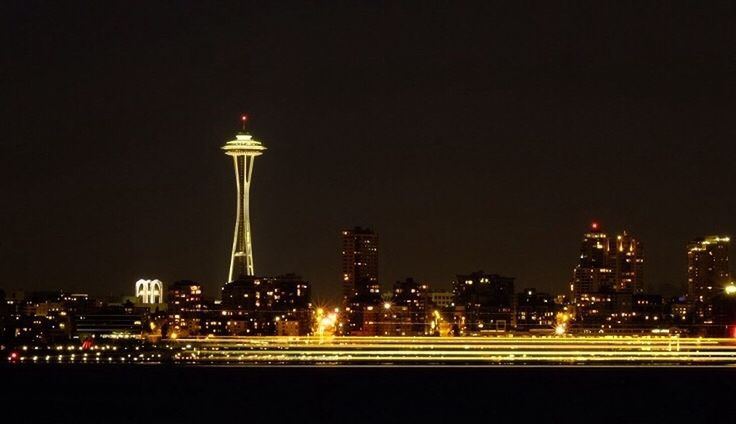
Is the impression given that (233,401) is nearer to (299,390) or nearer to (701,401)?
(299,390)

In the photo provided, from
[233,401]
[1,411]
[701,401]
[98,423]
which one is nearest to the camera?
[98,423]

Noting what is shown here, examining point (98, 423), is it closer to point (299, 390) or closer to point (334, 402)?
point (334, 402)

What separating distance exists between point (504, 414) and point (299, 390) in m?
39.2

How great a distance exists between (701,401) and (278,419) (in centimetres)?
5101

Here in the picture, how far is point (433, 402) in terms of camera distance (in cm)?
16962

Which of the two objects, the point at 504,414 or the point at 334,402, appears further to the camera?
the point at 334,402

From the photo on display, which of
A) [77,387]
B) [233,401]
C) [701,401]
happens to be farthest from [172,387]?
[701,401]

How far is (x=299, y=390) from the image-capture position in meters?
191

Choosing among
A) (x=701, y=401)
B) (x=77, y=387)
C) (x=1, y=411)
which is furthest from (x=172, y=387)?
(x=701, y=401)

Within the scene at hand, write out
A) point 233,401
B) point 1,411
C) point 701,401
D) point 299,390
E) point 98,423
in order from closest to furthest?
point 98,423, point 1,411, point 233,401, point 701,401, point 299,390

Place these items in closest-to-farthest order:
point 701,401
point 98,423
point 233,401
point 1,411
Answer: point 98,423
point 1,411
point 233,401
point 701,401

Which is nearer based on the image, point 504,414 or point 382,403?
point 504,414

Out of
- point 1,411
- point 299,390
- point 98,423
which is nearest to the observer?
point 98,423

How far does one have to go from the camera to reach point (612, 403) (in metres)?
170
